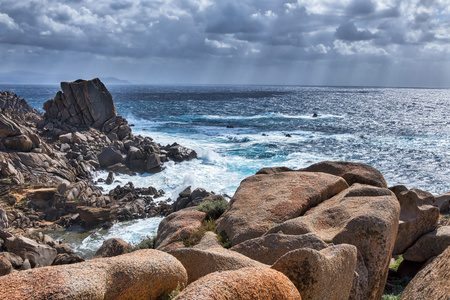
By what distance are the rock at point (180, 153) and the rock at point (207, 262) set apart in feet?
98.3

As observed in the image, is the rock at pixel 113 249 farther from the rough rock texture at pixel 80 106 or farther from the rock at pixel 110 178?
the rough rock texture at pixel 80 106

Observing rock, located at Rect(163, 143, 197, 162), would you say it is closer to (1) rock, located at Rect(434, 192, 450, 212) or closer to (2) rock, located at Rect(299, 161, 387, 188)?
(1) rock, located at Rect(434, 192, 450, 212)

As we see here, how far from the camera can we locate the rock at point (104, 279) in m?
4.14

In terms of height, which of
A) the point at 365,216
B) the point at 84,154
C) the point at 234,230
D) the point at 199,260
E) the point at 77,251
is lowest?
the point at 77,251

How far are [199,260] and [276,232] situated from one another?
2.75 m

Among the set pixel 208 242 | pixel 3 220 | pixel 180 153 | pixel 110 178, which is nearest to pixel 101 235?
pixel 3 220

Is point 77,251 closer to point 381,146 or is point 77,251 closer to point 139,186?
point 139,186

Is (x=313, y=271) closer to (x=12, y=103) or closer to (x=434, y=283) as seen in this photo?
(x=434, y=283)

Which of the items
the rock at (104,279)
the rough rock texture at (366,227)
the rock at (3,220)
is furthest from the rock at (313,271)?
the rock at (3,220)

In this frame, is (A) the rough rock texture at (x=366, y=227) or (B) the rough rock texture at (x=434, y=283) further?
(A) the rough rock texture at (x=366, y=227)

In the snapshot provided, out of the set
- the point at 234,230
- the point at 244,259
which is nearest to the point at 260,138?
the point at 234,230

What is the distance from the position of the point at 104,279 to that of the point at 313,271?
302cm

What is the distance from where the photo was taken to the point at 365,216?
7770mm

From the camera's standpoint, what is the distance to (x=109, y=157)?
106ft
